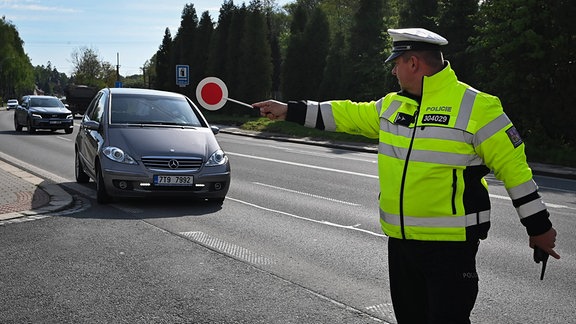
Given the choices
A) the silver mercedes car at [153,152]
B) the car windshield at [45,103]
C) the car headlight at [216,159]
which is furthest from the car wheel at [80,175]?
the car windshield at [45,103]

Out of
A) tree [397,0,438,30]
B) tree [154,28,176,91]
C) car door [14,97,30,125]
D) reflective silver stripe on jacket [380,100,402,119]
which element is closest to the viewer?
reflective silver stripe on jacket [380,100,402,119]

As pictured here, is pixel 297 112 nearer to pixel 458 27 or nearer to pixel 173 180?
pixel 173 180

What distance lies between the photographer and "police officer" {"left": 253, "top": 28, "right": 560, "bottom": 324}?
3.30 meters

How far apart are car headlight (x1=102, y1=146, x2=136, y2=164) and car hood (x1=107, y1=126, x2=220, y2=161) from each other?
0.06m

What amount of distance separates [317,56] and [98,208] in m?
36.0

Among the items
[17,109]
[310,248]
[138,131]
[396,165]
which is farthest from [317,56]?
[396,165]

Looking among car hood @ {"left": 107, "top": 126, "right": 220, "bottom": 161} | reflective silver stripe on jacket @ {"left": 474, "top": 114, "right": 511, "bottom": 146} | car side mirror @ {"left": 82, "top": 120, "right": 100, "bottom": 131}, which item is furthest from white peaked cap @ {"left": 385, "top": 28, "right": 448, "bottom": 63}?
car side mirror @ {"left": 82, "top": 120, "right": 100, "bottom": 131}

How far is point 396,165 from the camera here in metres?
3.43

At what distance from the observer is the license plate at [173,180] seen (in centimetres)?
1001

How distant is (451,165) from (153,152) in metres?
7.33

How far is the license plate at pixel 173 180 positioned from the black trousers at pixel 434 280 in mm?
6776

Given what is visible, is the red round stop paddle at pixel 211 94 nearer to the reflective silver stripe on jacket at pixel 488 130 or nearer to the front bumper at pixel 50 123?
the reflective silver stripe on jacket at pixel 488 130

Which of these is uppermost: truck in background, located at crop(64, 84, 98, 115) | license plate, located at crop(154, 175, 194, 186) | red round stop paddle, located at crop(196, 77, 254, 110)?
red round stop paddle, located at crop(196, 77, 254, 110)

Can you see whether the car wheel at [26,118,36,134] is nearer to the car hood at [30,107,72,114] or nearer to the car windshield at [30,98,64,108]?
the car hood at [30,107,72,114]
